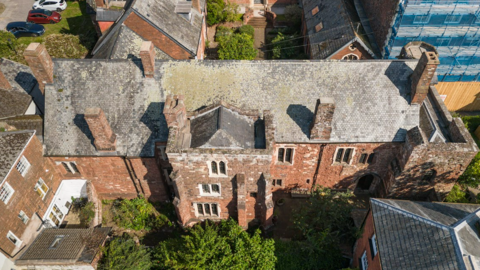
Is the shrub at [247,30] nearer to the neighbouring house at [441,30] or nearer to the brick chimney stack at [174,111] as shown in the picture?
the neighbouring house at [441,30]

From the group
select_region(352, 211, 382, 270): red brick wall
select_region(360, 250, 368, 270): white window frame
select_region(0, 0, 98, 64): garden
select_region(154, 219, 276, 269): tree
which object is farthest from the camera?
select_region(0, 0, 98, 64): garden

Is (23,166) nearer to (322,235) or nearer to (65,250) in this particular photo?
(65,250)

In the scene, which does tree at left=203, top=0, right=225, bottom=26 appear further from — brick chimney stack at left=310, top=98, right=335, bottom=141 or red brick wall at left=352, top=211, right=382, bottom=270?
red brick wall at left=352, top=211, right=382, bottom=270

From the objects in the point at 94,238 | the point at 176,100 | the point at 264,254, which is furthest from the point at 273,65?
the point at 94,238

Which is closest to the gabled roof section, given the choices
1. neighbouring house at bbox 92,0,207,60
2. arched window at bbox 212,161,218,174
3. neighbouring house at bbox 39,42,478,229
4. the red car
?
neighbouring house at bbox 39,42,478,229

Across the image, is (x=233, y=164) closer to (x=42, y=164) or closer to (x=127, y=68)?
(x=127, y=68)

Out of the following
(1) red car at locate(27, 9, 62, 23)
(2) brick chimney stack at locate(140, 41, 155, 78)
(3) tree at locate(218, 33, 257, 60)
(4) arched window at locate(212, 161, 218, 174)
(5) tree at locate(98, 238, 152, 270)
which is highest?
(1) red car at locate(27, 9, 62, 23)
